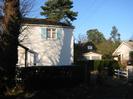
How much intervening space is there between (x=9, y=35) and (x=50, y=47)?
2255 centimetres

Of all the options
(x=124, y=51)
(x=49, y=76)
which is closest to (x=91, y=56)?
(x=124, y=51)

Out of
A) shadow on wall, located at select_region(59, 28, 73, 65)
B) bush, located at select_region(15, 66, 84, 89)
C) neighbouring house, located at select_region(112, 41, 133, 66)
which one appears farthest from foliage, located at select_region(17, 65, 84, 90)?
neighbouring house, located at select_region(112, 41, 133, 66)

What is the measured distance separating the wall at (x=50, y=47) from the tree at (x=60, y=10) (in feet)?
99.5

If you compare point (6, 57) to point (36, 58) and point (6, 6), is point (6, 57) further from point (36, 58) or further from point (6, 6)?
point (36, 58)

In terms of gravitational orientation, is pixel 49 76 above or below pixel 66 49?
below

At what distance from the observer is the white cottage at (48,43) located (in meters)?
42.5

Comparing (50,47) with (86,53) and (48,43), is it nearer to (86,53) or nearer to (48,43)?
(48,43)

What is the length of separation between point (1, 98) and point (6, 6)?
5468mm

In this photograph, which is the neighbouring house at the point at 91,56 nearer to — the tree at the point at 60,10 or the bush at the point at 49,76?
the tree at the point at 60,10

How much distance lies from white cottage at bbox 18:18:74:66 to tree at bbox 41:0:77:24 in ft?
99.5

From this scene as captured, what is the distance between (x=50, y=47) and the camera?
43.5 m

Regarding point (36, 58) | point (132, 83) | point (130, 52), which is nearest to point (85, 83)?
point (132, 83)

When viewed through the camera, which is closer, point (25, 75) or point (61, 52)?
point (25, 75)

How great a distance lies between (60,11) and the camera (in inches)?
2995
